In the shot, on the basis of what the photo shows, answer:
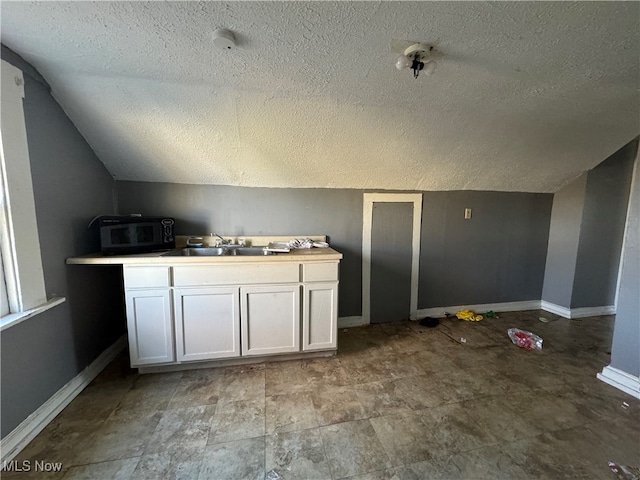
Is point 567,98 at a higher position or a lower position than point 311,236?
higher

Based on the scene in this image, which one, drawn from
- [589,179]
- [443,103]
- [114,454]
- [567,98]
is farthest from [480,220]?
[114,454]

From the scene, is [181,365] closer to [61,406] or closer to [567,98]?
[61,406]

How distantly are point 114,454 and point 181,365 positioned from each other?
2.42 ft

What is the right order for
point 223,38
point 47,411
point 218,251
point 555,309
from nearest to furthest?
point 223,38, point 47,411, point 218,251, point 555,309

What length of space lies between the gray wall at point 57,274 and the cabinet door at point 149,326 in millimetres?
340

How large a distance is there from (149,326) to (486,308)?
3703 millimetres

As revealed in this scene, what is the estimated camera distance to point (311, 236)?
2709mm

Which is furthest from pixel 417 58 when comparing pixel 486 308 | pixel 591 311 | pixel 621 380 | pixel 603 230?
pixel 591 311

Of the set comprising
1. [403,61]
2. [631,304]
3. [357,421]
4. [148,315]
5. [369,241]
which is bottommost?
[357,421]

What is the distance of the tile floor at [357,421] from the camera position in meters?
1.28

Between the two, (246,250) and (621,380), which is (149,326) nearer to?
(246,250)

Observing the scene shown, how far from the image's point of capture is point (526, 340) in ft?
8.11

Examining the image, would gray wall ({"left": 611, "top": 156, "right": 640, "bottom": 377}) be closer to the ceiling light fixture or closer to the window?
the ceiling light fixture

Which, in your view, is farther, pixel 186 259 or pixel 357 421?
pixel 186 259
